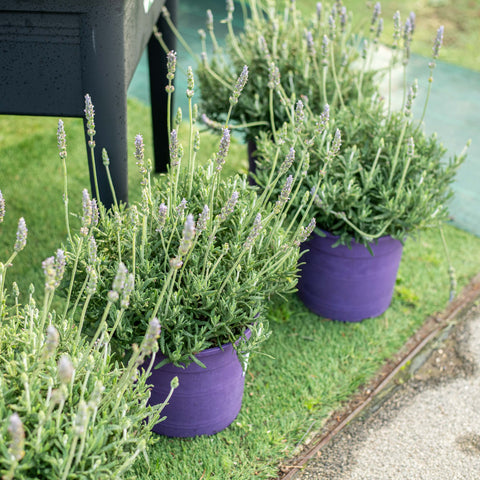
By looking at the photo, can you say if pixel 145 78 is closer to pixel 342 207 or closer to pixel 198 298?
pixel 342 207

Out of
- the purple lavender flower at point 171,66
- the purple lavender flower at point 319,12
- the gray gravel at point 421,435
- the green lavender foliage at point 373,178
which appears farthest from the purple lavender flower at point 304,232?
the purple lavender flower at point 319,12

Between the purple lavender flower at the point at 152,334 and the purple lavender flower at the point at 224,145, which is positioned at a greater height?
the purple lavender flower at the point at 224,145

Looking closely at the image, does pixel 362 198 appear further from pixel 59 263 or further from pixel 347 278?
pixel 59 263

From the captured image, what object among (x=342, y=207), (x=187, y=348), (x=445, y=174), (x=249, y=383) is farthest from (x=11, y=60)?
(x=445, y=174)

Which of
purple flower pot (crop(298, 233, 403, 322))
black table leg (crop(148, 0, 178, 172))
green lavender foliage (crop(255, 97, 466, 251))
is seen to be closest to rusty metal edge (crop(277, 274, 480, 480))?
purple flower pot (crop(298, 233, 403, 322))

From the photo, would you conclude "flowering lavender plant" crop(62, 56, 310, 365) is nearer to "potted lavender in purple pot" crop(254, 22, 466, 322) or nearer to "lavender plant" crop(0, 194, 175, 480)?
"lavender plant" crop(0, 194, 175, 480)

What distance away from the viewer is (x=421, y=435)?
82.9 inches

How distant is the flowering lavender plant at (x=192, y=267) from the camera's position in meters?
1.60

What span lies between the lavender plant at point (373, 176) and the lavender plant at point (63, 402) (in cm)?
104

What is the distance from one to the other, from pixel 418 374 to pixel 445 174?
2.73 feet

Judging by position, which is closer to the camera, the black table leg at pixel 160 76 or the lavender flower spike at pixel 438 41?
the lavender flower spike at pixel 438 41

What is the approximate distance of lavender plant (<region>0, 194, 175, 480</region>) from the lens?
112 cm

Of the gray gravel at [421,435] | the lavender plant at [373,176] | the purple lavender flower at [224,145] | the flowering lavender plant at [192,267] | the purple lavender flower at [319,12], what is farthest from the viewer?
the purple lavender flower at [319,12]

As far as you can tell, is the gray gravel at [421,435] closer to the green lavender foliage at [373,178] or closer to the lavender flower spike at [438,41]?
the green lavender foliage at [373,178]
